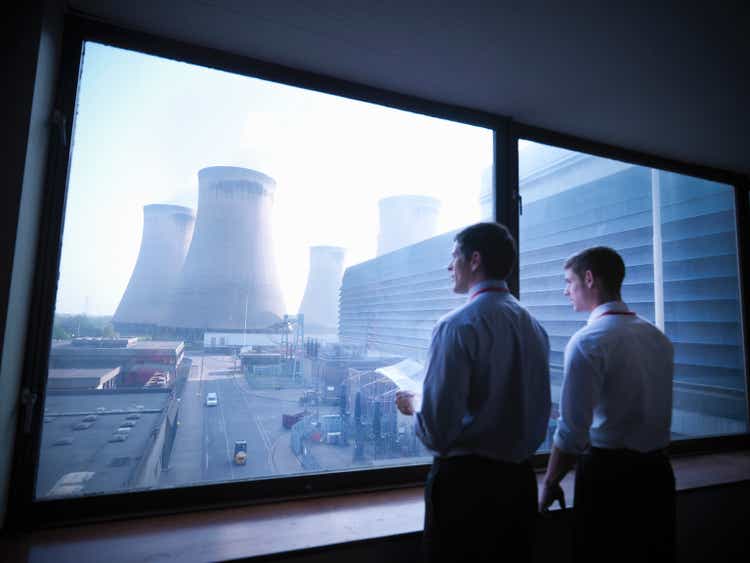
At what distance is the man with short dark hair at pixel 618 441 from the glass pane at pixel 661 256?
79 centimetres

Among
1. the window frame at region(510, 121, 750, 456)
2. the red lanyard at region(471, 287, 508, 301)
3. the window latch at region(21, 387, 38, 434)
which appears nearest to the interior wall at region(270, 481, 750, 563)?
the window frame at region(510, 121, 750, 456)

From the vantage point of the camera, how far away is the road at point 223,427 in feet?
4.62

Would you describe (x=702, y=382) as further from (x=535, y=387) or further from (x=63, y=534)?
(x=63, y=534)

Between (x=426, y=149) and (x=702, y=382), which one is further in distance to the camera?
(x=702, y=382)

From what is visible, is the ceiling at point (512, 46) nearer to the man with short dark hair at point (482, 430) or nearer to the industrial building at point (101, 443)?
the man with short dark hair at point (482, 430)

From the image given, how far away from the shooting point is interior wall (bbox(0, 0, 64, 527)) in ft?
3.60

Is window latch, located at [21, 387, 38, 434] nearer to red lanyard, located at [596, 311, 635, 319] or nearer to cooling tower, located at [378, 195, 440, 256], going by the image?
cooling tower, located at [378, 195, 440, 256]

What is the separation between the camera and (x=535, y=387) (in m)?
1.06

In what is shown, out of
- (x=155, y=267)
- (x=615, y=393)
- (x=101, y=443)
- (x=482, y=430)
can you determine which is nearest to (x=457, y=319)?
(x=482, y=430)

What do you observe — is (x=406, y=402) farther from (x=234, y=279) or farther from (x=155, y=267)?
(x=155, y=267)

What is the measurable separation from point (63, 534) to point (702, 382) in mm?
3229

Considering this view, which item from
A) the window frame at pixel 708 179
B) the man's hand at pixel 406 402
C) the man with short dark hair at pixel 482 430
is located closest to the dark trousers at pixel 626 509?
the man with short dark hair at pixel 482 430

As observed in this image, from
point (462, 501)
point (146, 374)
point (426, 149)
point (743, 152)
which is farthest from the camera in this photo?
point (743, 152)

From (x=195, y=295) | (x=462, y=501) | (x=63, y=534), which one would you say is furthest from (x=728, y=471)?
(x=63, y=534)
